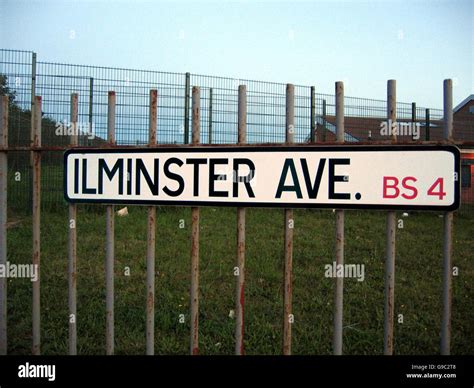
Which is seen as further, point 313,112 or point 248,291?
point 313,112

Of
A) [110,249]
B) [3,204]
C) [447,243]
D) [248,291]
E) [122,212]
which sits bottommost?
[248,291]

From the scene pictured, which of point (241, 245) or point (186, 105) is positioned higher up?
point (186, 105)

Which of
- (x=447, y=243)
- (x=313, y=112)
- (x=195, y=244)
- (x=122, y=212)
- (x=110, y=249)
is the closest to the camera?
(x=447, y=243)

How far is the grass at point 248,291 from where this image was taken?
10.2 ft

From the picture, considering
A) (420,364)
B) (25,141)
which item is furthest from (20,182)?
(420,364)

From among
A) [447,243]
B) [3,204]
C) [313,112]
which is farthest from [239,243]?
[313,112]

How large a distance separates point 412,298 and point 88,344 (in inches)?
129

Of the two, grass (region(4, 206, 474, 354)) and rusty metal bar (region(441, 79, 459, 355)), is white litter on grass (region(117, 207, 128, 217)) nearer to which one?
grass (region(4, 206, 474, 354))

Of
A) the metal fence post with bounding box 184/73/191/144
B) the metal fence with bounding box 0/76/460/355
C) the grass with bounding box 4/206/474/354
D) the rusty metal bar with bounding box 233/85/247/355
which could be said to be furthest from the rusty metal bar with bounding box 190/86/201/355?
the metal fence post with bounding box 184/73/191/144

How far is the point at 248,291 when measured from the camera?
13.6ft

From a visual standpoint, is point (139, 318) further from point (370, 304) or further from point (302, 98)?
point (302, 98)

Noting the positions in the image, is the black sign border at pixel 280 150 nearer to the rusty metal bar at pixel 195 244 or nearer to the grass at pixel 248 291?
the rusty metal bar at pixel 195 244

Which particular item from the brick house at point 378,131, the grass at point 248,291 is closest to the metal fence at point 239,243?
the grass at point 248,291

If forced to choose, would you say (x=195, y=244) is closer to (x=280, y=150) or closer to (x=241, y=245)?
(x=241, y=245)
